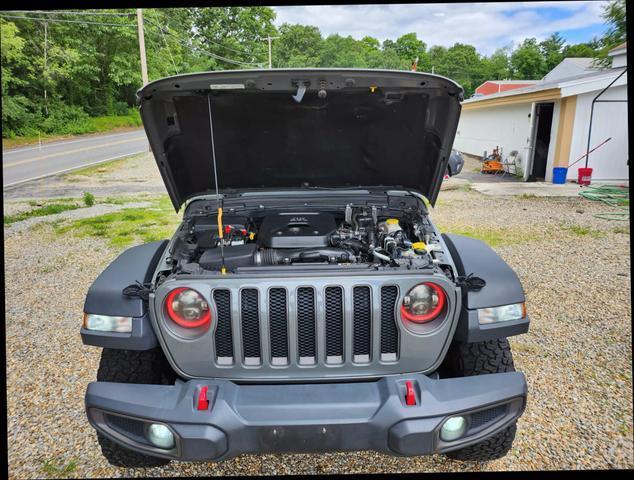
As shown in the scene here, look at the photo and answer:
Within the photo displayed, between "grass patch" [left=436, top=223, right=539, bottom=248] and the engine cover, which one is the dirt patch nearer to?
"grass patch" [left=436, top=223, right=539, bottom=248]

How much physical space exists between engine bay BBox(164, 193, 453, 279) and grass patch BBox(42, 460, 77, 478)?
1.31 meters

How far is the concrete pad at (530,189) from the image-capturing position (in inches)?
420

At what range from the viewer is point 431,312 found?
6.77 ft

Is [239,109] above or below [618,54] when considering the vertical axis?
below

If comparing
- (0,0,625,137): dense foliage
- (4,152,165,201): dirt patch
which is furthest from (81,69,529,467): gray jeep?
(0,0,625,137): dense foliage

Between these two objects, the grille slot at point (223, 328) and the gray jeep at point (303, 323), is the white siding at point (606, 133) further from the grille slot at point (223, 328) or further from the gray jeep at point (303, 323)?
the grille slot at point (223, 328)

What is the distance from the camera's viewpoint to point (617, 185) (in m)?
11.2

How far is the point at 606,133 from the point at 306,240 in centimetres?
1189

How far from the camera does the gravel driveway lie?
252 centimetres

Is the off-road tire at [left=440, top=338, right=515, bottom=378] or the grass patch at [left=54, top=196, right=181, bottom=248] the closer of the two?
the off-road tire at [left=440, top=338, right=515, bottom=378]

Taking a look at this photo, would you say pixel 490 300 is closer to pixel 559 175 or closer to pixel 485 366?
pixel 485 366

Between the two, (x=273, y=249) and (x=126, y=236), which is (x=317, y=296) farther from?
(x=126, y=236)

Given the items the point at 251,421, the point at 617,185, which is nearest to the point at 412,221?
the point at 251,421

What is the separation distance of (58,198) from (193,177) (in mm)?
8872
